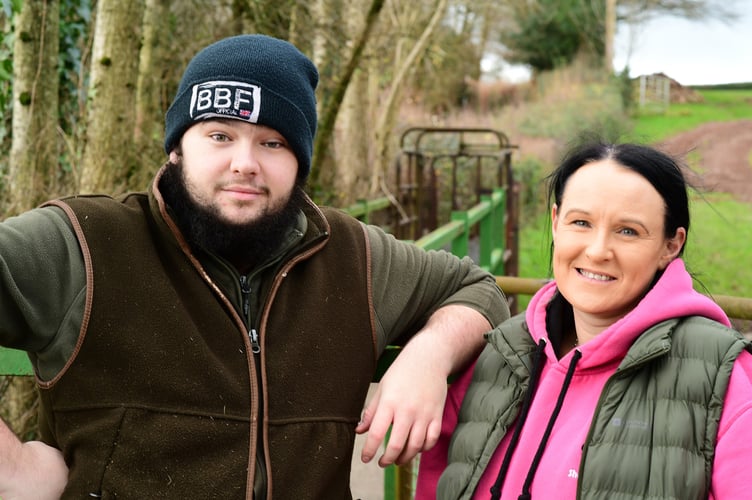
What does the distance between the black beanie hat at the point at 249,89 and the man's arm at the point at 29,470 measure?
80 centimetres

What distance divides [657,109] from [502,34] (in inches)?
236

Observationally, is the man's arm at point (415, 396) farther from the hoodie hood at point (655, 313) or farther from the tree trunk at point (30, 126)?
the tree trunk at point (30, 126)

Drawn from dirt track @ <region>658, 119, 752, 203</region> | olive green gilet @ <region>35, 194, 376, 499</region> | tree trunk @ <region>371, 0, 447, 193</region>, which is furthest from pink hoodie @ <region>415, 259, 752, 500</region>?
dirt track @ <region>658, 119, 752, 203</region>

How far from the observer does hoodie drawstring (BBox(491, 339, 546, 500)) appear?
1.76 meters

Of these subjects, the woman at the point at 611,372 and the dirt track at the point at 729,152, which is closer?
the woman at the point at 611,372

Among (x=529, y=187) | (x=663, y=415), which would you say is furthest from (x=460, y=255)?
(x=529, y=187)

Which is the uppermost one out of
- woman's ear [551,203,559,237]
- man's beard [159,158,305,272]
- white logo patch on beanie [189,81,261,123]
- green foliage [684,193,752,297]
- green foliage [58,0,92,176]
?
green foliage [58,0,92,176]

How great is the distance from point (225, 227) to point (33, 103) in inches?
106

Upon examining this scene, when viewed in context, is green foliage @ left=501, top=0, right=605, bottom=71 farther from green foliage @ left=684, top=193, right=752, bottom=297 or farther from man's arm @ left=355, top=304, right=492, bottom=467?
man's arm @ left=355, top=304, right=492, bottom=467

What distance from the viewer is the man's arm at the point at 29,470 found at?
175 cm

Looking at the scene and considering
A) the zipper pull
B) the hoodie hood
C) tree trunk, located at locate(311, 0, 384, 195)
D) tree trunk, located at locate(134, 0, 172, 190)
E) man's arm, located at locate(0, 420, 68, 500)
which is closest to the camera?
the hoodie hood

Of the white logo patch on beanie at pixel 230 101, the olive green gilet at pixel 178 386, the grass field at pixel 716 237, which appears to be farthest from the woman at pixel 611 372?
the grass field at pixel 716 237

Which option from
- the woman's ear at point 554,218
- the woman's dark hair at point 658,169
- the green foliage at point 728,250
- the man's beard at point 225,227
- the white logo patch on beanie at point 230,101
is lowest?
the green foliage at point 728,250

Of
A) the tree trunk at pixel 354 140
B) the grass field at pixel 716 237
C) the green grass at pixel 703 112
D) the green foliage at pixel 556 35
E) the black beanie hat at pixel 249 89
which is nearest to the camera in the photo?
the black beanie hat at pixel 249 89
